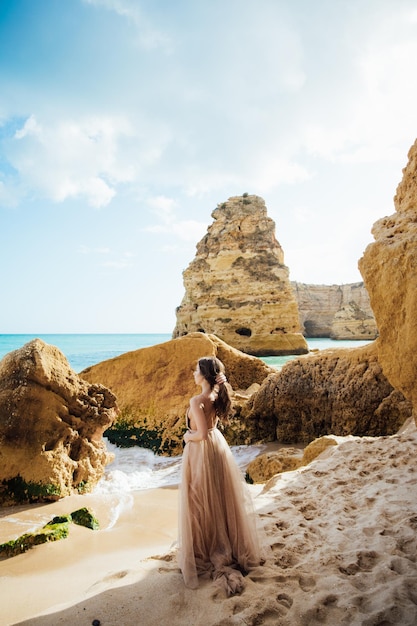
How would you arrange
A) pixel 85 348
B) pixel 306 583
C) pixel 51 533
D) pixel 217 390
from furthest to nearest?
pixel 85 348
pixel 51 533
pixel 217 390
pixel 306 583

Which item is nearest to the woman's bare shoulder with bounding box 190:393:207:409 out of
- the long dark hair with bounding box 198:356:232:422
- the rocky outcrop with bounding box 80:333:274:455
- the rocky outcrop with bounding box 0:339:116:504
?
the long dark hair with bounding box 198:356:232:422

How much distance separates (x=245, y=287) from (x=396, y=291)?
29.8 metres

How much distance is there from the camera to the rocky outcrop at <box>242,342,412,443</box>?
648 centimetres

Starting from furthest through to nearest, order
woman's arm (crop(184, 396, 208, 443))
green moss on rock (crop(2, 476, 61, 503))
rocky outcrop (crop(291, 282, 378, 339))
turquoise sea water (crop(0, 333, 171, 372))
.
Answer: rocky outcrop (crop(291, 282, 378, 339)), turquoise sea water (crop(0, 333, 171, 372)), green moss on rock (crop(2, 476, 61, 503)), woman's arm (crop(184, 396, 208, 443))

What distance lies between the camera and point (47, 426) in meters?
5.02

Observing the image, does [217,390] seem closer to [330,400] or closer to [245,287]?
[330,400]

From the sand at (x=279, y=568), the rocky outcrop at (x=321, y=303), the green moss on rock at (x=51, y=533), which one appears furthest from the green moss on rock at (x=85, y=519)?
the rocky outcrop at (x=321, y=303)

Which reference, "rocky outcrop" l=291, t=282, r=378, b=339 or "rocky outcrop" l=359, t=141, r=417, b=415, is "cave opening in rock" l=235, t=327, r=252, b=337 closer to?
"rocky outcrop" l=359, t=141, r=417, b=415

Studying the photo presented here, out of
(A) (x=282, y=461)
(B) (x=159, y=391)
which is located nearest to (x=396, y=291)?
(A) (x=282, y=461)

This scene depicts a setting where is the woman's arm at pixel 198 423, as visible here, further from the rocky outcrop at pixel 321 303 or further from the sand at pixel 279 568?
the rocky outcrop at pixel 321 303

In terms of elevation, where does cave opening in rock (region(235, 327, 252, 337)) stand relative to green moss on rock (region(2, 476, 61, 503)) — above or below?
above

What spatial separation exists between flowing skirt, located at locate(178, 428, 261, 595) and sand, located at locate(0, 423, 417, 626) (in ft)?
0.57

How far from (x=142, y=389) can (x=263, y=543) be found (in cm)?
632

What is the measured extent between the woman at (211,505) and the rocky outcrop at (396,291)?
1507mm
